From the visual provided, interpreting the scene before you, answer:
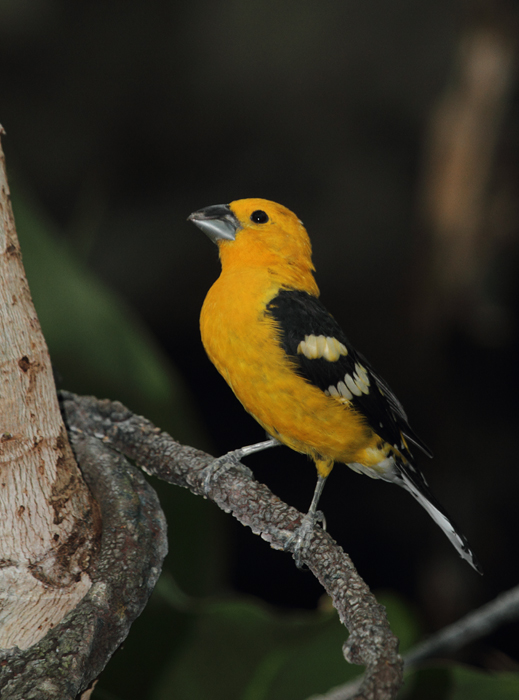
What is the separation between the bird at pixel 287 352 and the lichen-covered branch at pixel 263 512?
131mm

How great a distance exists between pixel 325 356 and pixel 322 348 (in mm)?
16

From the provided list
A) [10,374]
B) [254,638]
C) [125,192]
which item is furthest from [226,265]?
[125,192]

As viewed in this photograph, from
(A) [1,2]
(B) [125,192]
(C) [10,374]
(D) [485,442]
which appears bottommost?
(D) [485,442]

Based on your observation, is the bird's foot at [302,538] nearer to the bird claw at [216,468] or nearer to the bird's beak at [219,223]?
the bird claw at [216,468]

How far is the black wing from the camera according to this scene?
118 centimetres

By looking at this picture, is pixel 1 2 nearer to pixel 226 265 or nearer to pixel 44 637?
pixel 226 265

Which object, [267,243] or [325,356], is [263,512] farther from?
[267,243]

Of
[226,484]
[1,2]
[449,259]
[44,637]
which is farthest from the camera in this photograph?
[1,2]

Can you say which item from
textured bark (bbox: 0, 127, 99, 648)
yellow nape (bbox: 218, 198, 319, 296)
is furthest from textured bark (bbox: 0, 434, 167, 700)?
yellow nape (bbox: 218, 198, 319, 296)

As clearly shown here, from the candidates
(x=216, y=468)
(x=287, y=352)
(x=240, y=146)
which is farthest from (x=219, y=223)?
(x=240, y=146)

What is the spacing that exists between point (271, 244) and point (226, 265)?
0.10 m

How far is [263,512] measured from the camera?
97 cm

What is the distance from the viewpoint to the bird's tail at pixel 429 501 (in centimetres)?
133

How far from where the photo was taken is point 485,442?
3.06 metres
